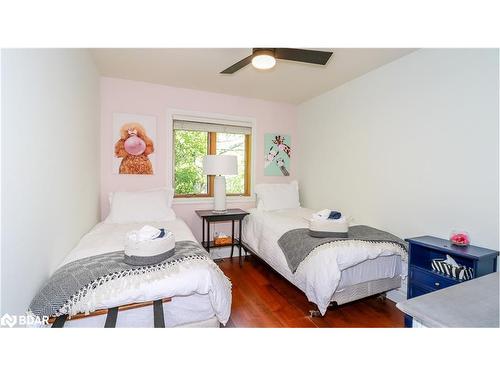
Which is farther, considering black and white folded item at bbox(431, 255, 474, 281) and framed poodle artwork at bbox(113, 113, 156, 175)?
framed poodle artwork at bbox(113, 113, 156, 175)

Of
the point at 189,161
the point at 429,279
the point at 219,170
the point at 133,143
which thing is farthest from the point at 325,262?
the point at 133,143

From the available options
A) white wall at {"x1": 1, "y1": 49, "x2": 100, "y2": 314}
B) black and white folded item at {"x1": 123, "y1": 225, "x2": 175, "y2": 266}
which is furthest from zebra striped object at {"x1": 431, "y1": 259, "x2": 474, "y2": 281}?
white wall at {"x1": 1, "y1": 49, "x2": 100, "y2": 314}

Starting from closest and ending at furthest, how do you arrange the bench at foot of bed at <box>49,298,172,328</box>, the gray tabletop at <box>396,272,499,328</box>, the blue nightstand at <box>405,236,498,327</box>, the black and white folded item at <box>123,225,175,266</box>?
the gray tabletop at <box>396,272,499,328</box> → the bench at foot of bed at <box>49,298,172,328</box> → the black and white folded item at <box>123,225,175,266</box> → the blue nightstand at <box>405,236,498,327</box>

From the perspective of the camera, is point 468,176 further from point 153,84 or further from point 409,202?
point 153,84

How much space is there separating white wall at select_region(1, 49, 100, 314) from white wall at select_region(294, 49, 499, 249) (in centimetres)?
272

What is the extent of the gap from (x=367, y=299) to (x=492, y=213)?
1.18 meters

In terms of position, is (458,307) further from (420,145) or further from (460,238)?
(420,145)

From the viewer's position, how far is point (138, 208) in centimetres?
253

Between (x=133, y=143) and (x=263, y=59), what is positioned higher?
(x=263, y=59)

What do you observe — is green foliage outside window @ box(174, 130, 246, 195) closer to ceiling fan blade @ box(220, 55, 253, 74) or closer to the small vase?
ceiling fan blade @ box(220, 55, 253, 74)

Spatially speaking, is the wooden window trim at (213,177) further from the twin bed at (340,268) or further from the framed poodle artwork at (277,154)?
the twin bed at (340,268)

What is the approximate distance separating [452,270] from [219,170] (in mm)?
2353

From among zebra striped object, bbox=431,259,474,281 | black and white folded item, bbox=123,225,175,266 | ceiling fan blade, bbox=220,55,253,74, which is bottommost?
zebra striped object, bbox=431,259,474,281

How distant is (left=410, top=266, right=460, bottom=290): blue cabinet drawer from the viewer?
165 centimetres
